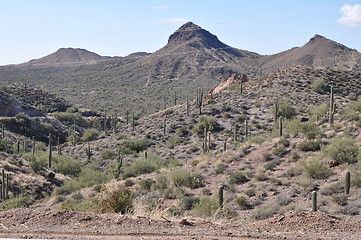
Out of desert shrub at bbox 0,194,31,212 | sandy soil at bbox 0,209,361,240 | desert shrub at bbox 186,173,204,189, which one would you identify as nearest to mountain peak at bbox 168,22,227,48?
desert shrub at bbox 0,194,31,212

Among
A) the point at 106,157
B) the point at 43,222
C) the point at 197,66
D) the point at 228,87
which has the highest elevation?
the point at 197,66

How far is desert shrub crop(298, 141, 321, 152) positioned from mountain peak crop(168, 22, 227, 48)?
111 metres

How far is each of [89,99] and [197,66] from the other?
34166mm

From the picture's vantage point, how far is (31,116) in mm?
54594

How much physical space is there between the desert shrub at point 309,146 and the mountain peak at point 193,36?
4358 inches

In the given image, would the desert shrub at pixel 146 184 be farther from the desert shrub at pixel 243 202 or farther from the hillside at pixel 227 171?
the desert shrub at pixel 243 202

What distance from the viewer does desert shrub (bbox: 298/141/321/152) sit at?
66.3 ft

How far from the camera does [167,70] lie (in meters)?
106

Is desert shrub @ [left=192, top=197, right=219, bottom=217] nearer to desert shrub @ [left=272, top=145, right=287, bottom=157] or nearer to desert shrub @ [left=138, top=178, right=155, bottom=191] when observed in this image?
desert shrub @ [left=138, top=178, right=155, bottom=191]

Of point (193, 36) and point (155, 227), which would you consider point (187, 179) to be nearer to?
point (155, 227)

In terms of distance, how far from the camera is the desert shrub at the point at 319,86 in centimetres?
4638

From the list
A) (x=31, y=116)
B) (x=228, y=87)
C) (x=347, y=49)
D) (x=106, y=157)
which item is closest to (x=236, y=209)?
(x=106, y=157)

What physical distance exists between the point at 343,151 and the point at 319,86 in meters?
30.4

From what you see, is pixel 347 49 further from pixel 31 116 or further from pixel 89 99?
pixel 31 116
